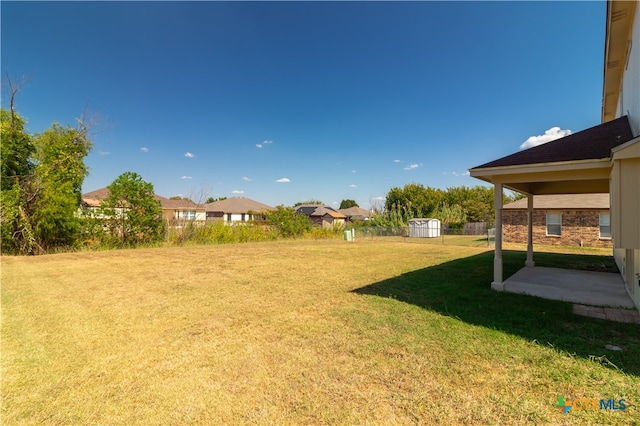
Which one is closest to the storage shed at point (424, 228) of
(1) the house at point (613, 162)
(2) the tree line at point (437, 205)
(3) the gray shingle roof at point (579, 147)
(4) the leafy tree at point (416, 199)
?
(2) the tree line at point (437, 205)

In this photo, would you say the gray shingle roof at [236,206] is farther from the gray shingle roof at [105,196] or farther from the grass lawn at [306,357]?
the grass lawn at [306,357]

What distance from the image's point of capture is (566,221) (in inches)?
672

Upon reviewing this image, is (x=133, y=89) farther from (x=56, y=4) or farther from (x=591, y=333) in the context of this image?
(x=591, y=333)

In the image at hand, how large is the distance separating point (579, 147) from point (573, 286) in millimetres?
3171

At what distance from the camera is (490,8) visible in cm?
988

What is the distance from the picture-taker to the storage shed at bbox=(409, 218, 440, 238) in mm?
25281

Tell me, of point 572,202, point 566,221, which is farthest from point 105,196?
point 572,202

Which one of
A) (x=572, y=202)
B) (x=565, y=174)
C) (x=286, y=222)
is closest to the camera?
(x=565, y=174)

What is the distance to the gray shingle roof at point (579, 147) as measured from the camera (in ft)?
16.3

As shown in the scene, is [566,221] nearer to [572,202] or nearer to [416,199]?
[572,202]

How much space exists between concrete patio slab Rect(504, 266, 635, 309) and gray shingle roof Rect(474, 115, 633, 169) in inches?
106

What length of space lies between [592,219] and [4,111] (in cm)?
3120

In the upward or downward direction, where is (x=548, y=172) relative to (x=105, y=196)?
downward

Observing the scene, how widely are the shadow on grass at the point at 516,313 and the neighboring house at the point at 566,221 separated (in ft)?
43.8
